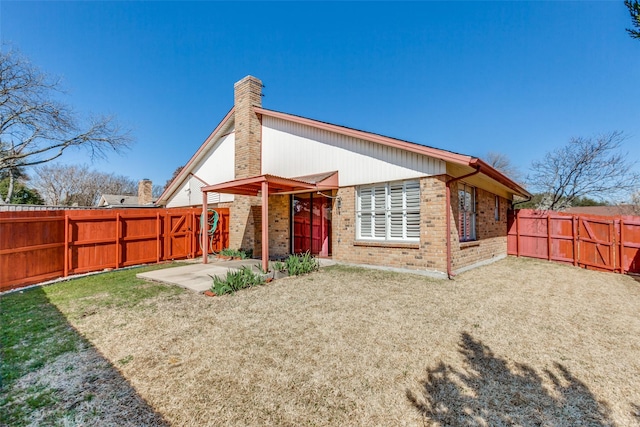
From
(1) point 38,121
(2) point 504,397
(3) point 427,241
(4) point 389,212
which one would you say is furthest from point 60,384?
(1) point 38,121

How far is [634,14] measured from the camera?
14.1 feet

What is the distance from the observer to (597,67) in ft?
37.4

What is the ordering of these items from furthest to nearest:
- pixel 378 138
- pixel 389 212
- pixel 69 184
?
pixel 69 184 < pixel 389 212 < pixel 378 138

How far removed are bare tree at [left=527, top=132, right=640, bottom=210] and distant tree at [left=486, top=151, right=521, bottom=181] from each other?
16.4m

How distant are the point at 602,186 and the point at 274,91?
Answer: 18.8 m

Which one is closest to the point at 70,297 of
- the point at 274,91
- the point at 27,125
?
the point at 274,91

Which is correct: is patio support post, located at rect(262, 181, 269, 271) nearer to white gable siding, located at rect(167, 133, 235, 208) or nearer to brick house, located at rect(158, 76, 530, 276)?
brick house, located at rect(158, 76, 530, 276)

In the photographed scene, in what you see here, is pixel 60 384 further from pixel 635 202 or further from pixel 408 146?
pixel 635 202

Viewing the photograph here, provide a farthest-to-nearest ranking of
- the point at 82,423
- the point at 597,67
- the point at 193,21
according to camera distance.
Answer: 1. the point at 597,67
2. the point at 193,21
3. the point at 82,423

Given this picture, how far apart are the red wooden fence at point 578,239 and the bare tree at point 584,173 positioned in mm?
7878

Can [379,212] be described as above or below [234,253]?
above

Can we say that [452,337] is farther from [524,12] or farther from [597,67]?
[597,67]

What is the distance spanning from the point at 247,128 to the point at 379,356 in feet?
33.3

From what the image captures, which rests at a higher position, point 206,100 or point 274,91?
point 206,100
